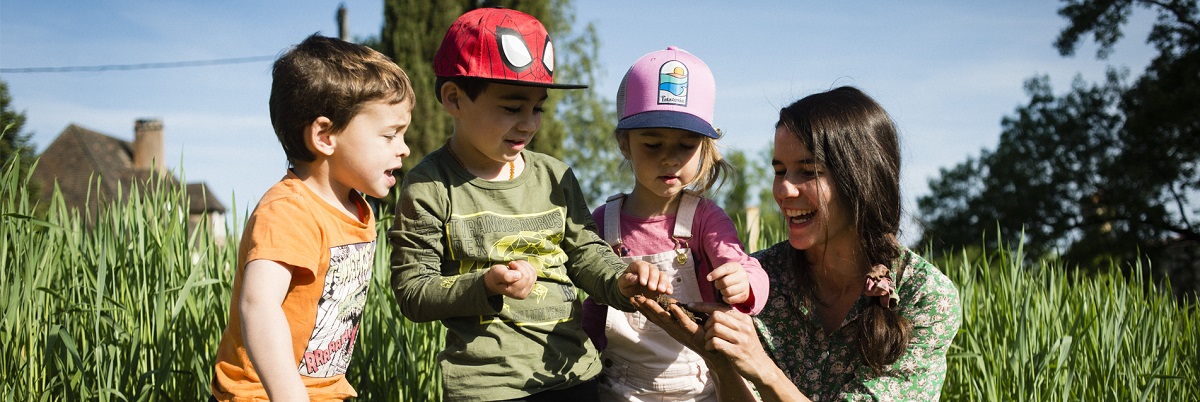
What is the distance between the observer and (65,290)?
7.84 ft

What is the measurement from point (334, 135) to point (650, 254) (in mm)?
761

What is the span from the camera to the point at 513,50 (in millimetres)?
1727

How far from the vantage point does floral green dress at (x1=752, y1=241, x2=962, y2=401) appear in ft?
6.15

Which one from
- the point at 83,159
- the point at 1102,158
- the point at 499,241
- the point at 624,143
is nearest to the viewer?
the point at 499,241

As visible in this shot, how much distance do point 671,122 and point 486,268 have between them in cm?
52

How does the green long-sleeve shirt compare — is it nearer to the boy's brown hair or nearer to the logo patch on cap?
the boy's brown hair

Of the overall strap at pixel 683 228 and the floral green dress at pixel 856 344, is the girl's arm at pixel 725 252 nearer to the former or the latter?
the overall strap at pixel 683 228

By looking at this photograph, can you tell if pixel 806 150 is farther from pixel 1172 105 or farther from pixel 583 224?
pixel 1172 105

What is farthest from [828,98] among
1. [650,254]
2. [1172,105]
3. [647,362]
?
[1172,105]

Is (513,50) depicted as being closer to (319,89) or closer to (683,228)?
(319,89)

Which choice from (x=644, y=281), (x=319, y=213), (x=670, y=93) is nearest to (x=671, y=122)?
(x=670, y=93)

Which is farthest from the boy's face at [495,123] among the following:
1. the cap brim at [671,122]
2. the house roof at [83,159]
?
the house roof at [83,159]

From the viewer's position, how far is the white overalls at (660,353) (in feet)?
6.29

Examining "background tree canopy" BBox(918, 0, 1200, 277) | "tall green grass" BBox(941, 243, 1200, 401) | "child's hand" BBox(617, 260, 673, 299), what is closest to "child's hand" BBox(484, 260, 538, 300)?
"child's hand" BBox(617, 260, 673, 299)
